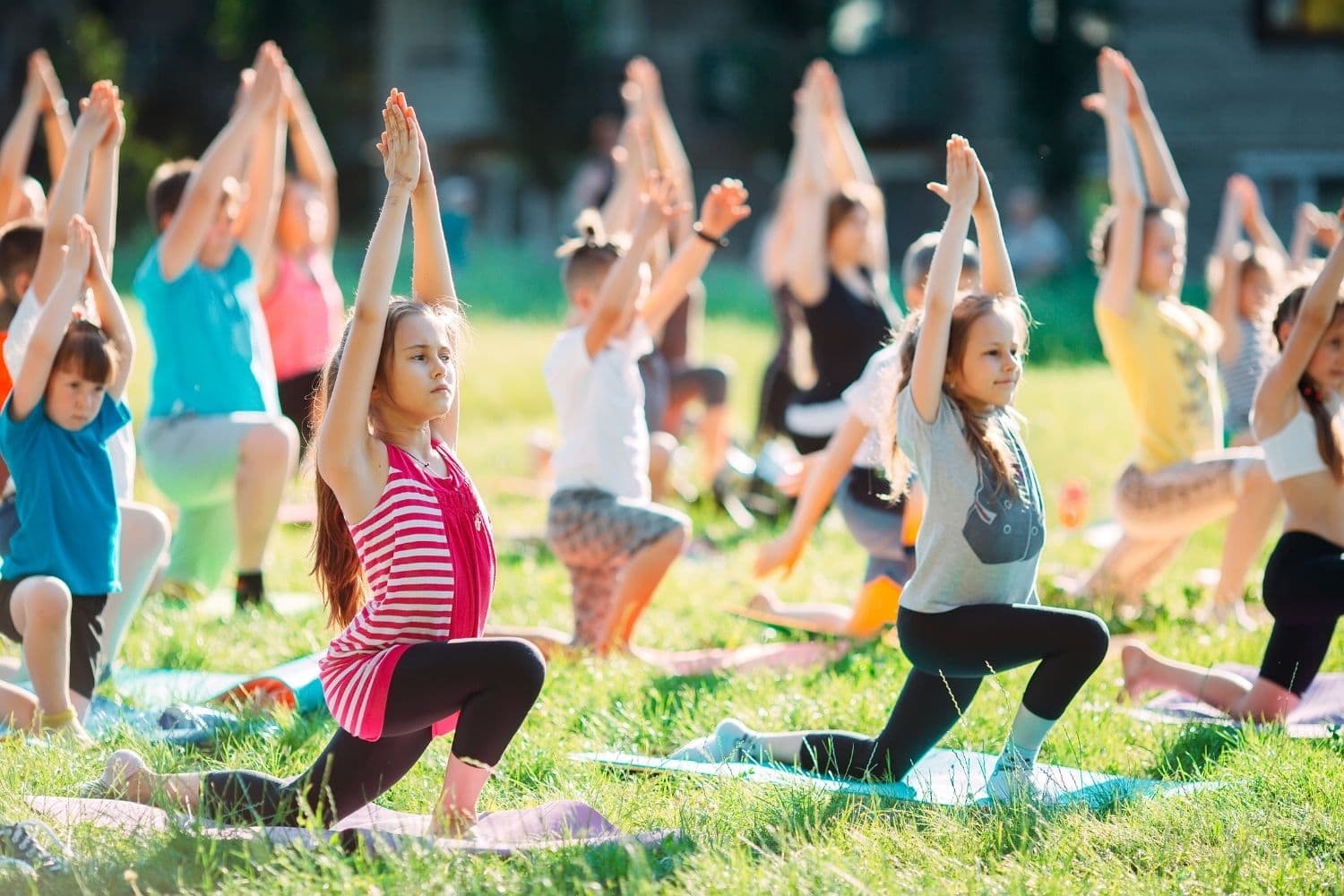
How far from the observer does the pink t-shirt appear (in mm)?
8203

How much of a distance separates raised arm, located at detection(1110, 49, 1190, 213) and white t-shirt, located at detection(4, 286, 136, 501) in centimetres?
384

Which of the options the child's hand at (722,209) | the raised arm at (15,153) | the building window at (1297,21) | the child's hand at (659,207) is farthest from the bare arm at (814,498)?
the building window at (1297,21)

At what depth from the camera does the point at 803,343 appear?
30.0 ft

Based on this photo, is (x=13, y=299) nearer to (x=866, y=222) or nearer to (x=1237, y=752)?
(x=866, y=222)

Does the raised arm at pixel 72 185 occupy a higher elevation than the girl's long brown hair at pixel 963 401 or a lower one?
higher

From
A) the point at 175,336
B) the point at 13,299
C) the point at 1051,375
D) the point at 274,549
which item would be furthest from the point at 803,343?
the point at 1051,375

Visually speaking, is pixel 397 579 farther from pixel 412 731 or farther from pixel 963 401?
pixel 963 401

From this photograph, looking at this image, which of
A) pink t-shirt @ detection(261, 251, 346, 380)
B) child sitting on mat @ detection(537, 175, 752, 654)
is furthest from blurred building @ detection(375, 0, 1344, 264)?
child sitting on mat @ detection(537, 175, 752, 654)

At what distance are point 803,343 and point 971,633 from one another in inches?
201

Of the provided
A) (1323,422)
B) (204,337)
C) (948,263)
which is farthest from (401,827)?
(204,337)

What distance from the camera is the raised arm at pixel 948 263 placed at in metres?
4.11

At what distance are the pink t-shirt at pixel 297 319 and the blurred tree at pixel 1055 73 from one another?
16.0 m

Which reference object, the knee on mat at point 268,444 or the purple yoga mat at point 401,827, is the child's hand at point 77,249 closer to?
the purple yoga mat at point 401,827

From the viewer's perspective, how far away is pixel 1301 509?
5.10 metres
